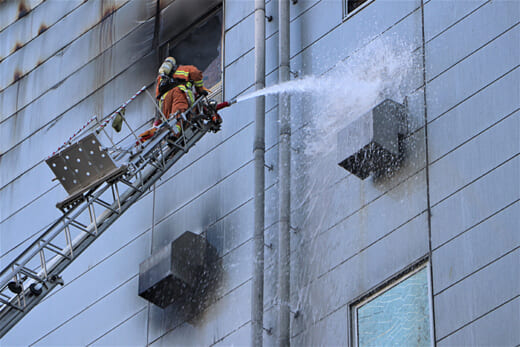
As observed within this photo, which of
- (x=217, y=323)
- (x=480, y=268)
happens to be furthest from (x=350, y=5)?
(x=480, y=268)

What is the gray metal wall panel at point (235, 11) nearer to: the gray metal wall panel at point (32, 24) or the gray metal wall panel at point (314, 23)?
the gray metal wall panel at point (314, 23)

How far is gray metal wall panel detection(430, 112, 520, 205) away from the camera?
12469 mm

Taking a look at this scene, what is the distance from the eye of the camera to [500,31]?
43.4 feet

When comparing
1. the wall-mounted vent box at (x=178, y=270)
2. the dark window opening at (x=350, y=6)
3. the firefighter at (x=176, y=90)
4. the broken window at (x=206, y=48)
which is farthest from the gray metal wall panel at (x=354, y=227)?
the broken window at (x=206, y=48)

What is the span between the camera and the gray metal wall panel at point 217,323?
1443 centimetres

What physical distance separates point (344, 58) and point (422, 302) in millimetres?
3959

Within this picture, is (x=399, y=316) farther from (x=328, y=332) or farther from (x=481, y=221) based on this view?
(x=481, y=221)

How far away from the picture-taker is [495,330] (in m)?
11.6

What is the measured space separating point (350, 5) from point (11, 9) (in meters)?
9.25

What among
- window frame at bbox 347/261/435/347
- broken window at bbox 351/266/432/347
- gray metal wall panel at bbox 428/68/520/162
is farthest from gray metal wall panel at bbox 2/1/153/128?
broken window at bbox 351/266/432/347

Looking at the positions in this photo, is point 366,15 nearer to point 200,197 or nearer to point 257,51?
point 257,51

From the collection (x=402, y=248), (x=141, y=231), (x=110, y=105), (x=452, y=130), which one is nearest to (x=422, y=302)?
(x=402, y=248)

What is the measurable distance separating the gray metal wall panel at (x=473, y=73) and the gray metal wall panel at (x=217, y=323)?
130 inches

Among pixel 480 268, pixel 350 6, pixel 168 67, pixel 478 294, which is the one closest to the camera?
pixel 478 294
